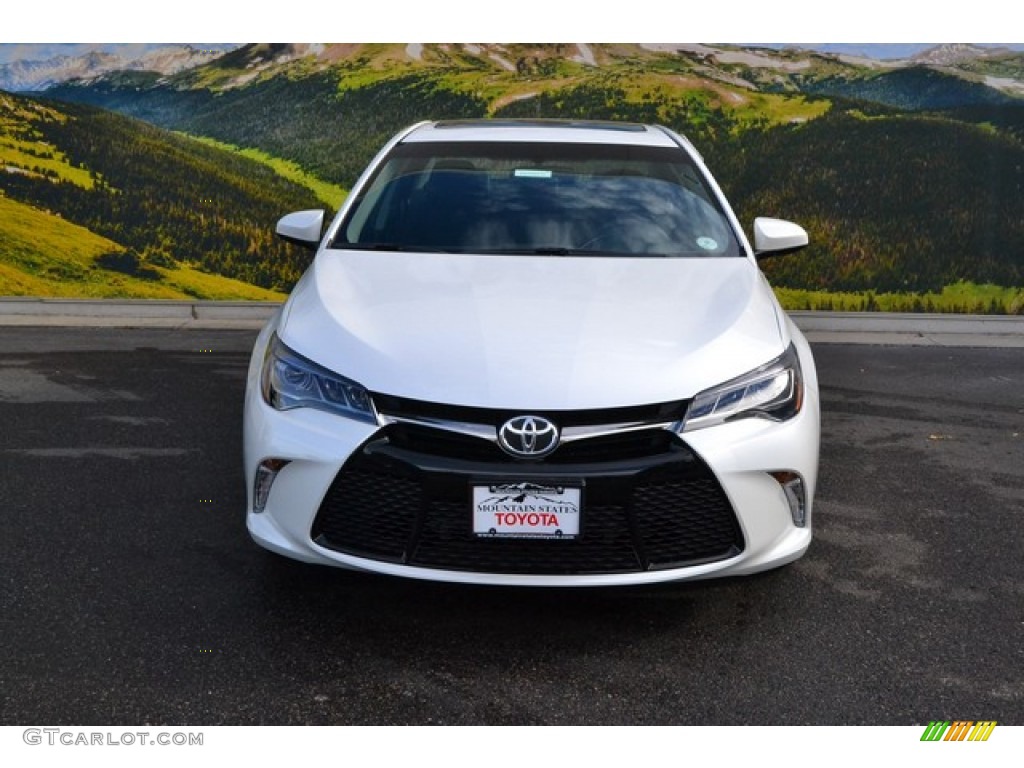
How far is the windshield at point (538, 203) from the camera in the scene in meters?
4.37

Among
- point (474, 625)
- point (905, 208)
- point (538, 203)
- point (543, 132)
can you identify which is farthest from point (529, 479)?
point (905, 208)

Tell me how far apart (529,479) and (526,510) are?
94 mm

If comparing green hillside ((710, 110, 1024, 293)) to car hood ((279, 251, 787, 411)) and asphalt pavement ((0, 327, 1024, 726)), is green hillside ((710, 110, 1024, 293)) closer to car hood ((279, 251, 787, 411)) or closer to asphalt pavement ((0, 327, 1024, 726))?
asphalt pavement ((0, 327, 1024, 726))

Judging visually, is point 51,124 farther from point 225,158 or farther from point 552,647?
point 552,647

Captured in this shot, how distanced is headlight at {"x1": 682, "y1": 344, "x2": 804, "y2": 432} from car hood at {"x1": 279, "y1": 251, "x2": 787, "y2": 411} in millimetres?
35

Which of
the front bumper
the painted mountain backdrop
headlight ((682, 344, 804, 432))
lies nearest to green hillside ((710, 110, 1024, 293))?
the painted mountain backdrop

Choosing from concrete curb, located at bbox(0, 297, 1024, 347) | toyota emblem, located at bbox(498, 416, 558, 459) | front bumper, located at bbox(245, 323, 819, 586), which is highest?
toyota emblem, located at bbox(498, 416, 558, 459)

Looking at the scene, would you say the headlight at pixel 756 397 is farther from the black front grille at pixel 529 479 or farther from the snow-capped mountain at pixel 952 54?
the snow-capped mountain at pixel 952 54

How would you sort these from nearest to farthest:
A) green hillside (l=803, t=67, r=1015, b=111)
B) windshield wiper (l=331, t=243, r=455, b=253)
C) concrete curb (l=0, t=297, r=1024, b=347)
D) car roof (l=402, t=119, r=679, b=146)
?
windshield wiper (l=331, t=243, r=455, b=253) < car roof (l=402, t=119, r=679, b=146) < concrete curb (l=0, t=297, r=1024, b=347) < green hillside (l=803, t=67, r=1015, b=111)

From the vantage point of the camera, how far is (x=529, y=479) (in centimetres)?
305

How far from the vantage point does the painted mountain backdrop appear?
32.1 ft

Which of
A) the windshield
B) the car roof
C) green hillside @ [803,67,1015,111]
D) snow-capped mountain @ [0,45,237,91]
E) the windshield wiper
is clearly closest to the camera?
the windshield wiper

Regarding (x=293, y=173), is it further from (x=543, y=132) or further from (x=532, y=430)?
(x=532, y=430)

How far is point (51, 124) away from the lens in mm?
10281
